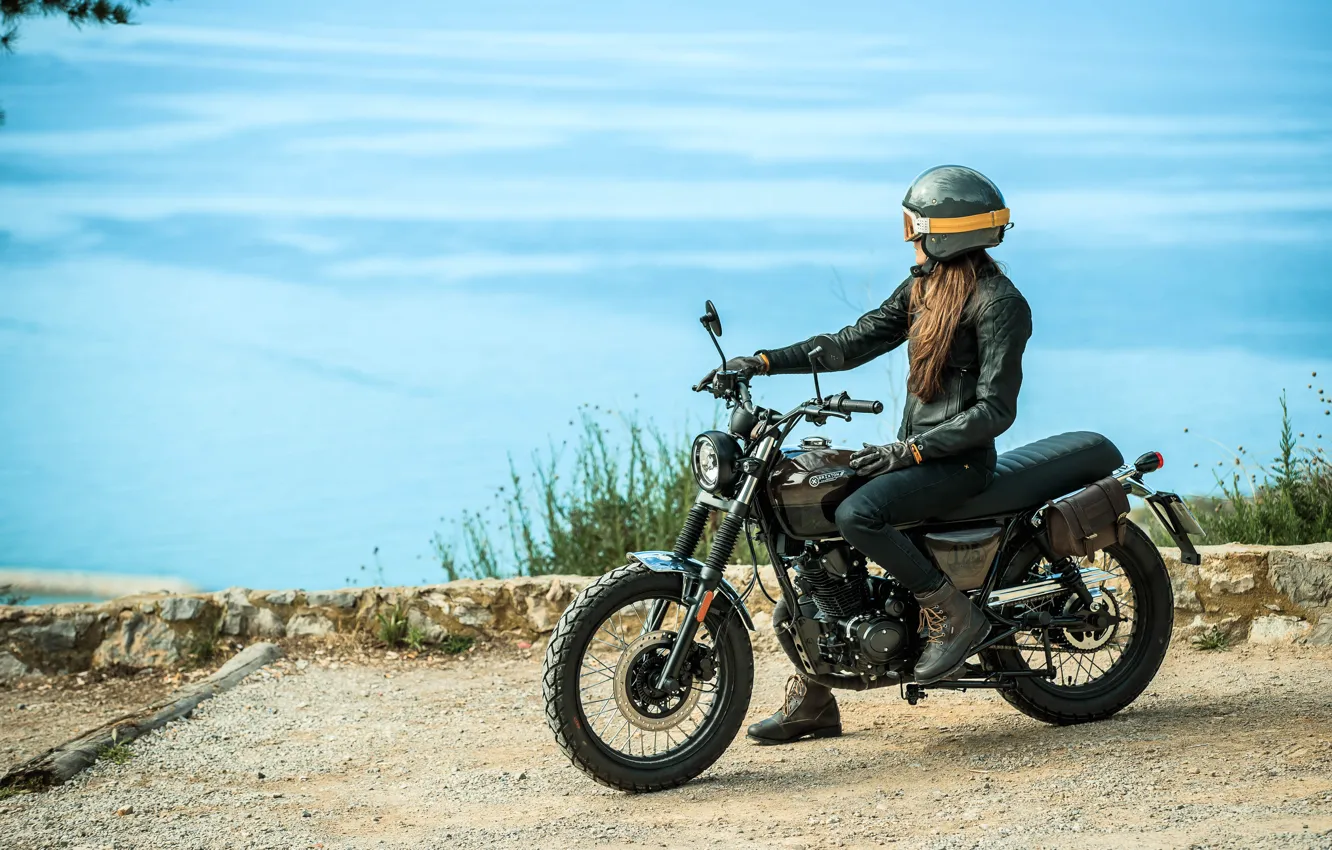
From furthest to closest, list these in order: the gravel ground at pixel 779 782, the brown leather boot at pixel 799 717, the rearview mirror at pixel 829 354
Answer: the brown leather boot at pixel 799 717 → the rearview mirror at pixel 829 354 → the gravel ground at pixel 779 782

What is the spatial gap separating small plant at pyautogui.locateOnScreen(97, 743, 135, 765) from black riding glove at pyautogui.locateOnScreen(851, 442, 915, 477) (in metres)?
3.33

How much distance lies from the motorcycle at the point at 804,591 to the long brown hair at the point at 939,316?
380 millimetres

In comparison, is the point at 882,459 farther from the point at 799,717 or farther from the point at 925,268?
the point at 799,717

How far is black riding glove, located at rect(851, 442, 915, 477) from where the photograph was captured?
4.61 m

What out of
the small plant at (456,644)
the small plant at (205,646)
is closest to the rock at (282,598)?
the small plant at (205,646)

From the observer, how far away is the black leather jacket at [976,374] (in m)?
4.59

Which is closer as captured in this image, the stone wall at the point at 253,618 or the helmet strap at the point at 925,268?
the helmet strap at the point at 925,268

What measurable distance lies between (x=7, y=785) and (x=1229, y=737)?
4634mm

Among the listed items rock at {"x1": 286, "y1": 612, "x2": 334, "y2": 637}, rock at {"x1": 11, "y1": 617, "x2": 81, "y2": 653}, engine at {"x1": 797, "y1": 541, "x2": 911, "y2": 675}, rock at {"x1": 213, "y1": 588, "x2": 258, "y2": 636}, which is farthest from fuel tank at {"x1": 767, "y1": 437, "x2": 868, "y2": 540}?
rock at {"x1": 11, "y1": 617, "x2": 81, "y2": 653}

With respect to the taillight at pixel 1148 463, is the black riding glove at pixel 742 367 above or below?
above

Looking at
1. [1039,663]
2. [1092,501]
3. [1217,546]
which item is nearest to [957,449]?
[1092,501]

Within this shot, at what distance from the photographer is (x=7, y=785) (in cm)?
535

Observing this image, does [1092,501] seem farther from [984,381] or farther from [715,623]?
[715,623]

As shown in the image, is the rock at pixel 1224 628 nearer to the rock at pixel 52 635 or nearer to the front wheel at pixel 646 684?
the front wheel at pixel 646 684
